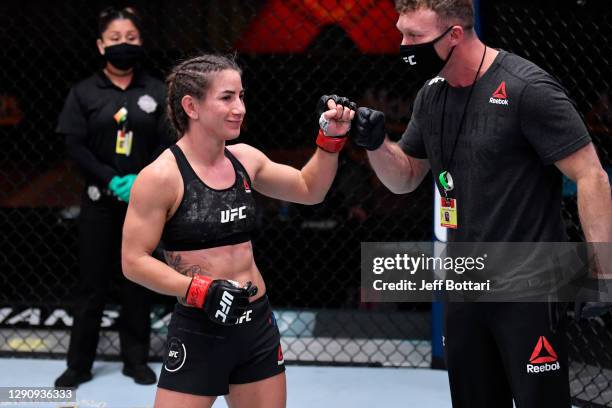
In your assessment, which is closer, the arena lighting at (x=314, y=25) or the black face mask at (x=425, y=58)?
the black face mask at (x=425, y=58)

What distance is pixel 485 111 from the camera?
254cm

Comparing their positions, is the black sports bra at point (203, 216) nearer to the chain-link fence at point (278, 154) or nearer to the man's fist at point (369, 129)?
the man's fist at point (369, 129)

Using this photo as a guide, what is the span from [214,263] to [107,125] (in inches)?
70.0

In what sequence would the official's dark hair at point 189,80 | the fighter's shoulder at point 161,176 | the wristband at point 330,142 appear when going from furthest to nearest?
the wristband at point 330,142
the official's dark hair at point 189,80
the fighter's shoulder at point 161,176

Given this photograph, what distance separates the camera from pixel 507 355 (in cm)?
254

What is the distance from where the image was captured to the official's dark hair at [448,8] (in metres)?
2.57

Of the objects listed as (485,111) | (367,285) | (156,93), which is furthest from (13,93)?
(485,111)

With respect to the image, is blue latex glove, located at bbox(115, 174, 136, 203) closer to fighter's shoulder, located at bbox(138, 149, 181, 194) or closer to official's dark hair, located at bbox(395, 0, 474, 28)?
fighter's shoulder, located at bbox(138, 149, 181, 194)

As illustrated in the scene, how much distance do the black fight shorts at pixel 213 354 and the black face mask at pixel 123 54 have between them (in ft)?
6.03

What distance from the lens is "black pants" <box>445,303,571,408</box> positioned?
251 centimetres

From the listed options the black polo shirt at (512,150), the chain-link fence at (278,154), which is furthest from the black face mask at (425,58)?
the chain-link fence at (278,154)

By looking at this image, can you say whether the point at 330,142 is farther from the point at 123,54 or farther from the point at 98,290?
the point at 98,290

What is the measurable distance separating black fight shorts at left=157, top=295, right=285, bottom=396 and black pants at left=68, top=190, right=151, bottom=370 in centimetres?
168

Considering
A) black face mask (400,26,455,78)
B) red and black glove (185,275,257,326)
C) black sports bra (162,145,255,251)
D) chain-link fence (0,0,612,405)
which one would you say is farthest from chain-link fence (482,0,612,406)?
red and black glove (185,275,257,326)
